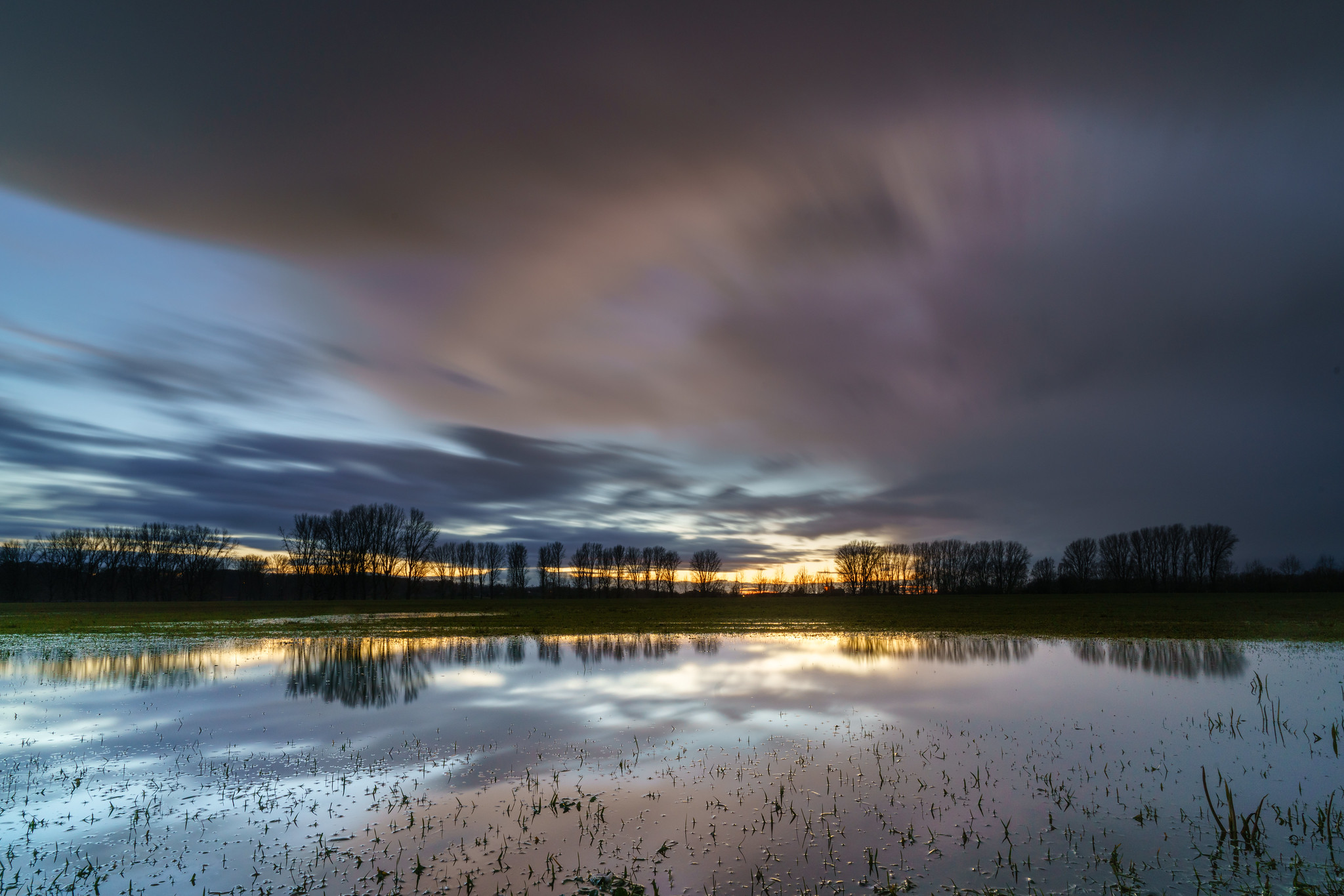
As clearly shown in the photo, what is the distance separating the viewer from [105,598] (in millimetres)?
155375

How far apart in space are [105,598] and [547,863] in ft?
655

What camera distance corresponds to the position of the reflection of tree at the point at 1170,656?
24.3 meters

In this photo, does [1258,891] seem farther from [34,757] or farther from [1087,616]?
[1087,616]

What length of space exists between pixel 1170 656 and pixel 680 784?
27075 millimetres

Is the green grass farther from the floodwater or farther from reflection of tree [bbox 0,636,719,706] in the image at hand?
the floodwater

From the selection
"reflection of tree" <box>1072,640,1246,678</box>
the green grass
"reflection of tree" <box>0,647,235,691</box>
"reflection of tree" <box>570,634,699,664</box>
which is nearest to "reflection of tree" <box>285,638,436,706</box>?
"reflection of tree" <box>0,647,235,691</box>

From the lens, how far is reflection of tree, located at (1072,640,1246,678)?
24.3 meters

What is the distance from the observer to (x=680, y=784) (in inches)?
462

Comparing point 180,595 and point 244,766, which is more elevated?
point 244,766

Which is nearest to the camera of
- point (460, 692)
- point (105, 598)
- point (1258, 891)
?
point (1258, 891)

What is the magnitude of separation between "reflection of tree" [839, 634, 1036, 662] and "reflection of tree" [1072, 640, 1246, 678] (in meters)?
2.80

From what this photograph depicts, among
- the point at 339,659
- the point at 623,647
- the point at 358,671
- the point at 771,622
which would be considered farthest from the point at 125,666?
the point at 771,622

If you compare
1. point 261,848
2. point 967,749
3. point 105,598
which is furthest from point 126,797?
point 105,598

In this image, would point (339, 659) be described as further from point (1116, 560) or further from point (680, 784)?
point (1116, 560)
